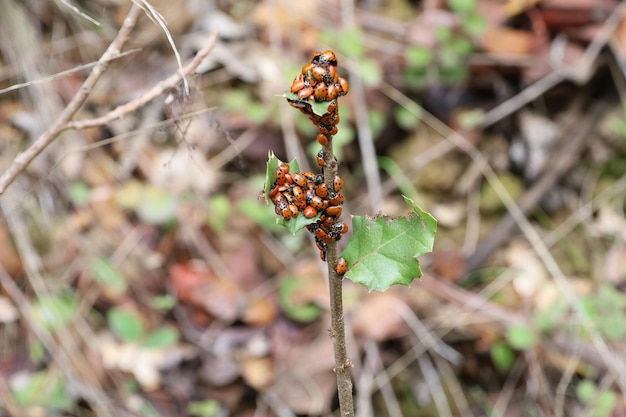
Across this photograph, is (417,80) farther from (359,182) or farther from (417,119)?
(359,182)

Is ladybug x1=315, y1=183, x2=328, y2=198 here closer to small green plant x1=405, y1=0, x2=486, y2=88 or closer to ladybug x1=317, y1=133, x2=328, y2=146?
ladybug x1=317, y1=133, x2=328, y2=146

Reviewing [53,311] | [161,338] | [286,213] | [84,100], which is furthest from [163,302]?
[286,213]

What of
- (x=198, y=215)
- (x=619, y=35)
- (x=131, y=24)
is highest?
(x=619, y=35)

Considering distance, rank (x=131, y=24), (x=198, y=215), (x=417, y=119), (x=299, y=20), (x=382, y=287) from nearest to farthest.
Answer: (x=382, y=287)
(x=131, y=24)
(x=198, y=215)
(x=417, y=119)
(x=299, y=20)

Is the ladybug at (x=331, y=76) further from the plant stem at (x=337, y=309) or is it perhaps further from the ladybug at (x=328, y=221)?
the ladybug at (x=328, y=221)

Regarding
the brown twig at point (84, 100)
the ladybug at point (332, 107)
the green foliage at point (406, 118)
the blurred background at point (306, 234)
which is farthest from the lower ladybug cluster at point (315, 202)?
the green foliage at point (406, 118)

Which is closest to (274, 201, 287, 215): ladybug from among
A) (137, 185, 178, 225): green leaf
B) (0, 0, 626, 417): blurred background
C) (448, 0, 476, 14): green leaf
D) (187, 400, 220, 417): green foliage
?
(0, 0, 626, 417): blurred background

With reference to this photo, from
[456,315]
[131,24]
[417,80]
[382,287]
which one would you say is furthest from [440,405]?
[131,24]
